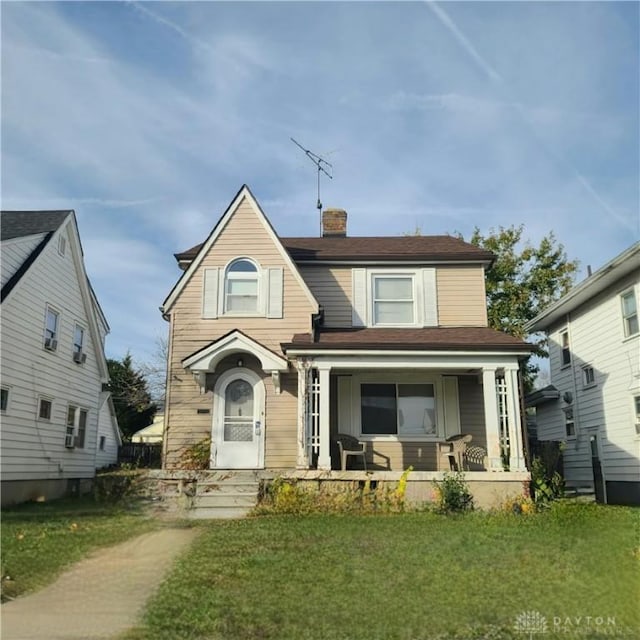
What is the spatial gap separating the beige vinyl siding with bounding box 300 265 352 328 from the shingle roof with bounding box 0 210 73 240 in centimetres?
722

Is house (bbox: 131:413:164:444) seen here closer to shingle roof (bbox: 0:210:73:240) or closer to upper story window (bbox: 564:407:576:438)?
shingle roof (bbox: 0:210:73:240)

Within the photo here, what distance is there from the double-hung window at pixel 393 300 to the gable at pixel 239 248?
231 cm

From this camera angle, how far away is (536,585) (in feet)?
21.7

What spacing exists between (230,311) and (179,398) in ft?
8.20

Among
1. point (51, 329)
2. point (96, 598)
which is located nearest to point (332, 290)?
point (51, 329)

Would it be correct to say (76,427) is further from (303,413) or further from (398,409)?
(398,409)

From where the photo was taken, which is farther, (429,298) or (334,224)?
(334,224)

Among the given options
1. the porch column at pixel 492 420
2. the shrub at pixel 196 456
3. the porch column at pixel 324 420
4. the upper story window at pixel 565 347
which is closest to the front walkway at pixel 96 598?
the porch column at pixel 324 420

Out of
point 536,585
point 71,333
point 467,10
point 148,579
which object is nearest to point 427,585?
point 536,585

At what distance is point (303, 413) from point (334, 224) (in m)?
8.24

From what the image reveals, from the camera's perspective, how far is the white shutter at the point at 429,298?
627 inches

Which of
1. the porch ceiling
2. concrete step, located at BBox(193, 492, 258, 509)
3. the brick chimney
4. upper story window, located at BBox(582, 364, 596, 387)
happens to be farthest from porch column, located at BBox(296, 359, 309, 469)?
upper story window, located at BBox(582, 364, 596, 387)

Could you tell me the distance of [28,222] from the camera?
55.1ft

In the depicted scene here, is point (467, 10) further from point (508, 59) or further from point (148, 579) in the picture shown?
point (148, 579)
